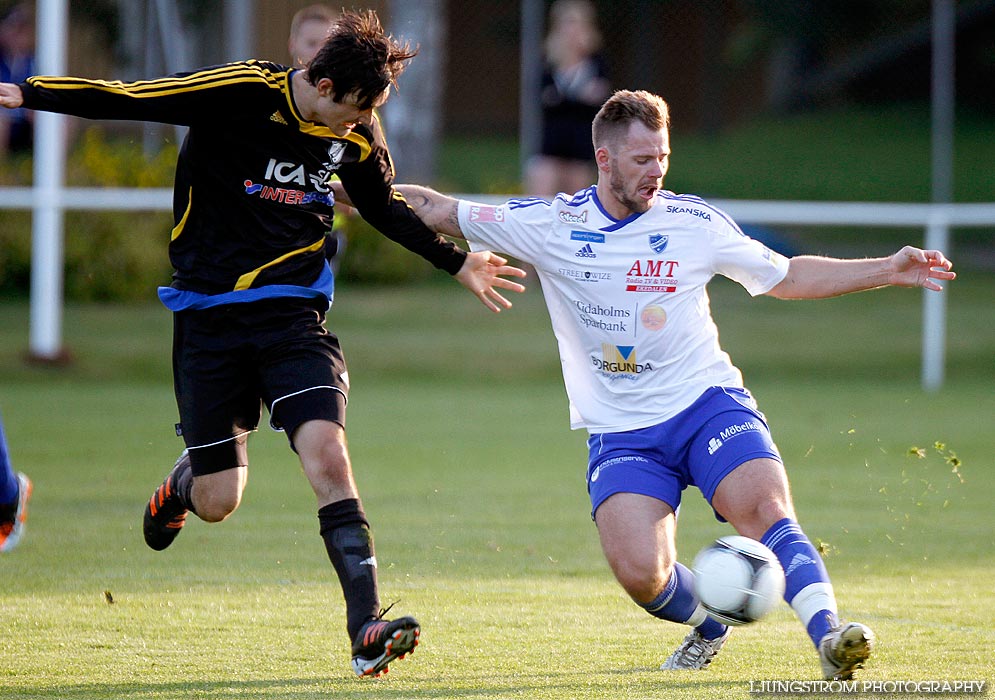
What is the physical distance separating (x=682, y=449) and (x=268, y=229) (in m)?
1.65

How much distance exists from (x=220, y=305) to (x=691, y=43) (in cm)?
1207

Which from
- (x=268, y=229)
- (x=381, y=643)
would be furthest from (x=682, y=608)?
(x=268, y=229)

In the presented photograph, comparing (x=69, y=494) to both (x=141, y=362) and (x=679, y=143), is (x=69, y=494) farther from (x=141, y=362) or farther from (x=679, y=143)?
(x=679, y=143)

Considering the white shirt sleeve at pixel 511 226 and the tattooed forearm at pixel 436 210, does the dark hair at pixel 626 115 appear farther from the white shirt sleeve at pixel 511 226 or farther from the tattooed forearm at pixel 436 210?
the tattooed forearm at pixel 436 210

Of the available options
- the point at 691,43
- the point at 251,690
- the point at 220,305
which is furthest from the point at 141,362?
the point at 251,690


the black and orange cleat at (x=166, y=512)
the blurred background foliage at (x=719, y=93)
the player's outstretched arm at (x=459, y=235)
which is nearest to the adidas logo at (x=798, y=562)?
the player's outstretched arm at (x=459, y=235)

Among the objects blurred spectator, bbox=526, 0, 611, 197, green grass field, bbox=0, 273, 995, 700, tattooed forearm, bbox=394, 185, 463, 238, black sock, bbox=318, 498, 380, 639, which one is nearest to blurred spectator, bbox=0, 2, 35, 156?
green grass field, bbox=0, 273, 995, 700

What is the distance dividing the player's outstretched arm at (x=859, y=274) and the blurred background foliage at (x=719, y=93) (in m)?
9.87

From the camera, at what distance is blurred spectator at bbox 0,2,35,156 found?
1416 centimetres

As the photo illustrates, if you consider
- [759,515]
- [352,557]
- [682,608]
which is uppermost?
[759,515]

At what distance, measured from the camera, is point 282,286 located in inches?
200

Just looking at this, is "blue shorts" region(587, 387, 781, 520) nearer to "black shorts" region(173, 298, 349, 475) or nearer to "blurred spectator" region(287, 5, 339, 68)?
"black shorts" region(173, 298, 349, 475)

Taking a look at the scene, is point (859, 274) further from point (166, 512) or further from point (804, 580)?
point (166, 512)

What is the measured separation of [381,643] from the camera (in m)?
4.29
